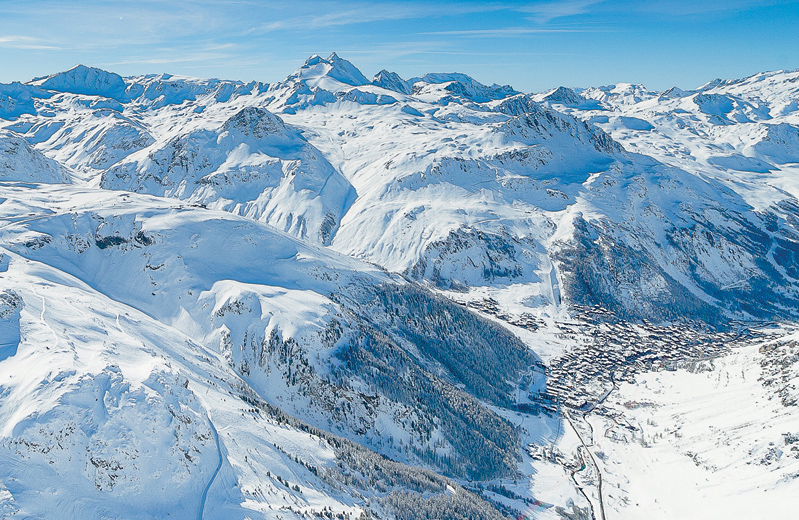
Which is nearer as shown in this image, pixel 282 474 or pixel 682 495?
pixel 282 474

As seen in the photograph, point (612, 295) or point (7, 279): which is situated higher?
point (7, 279)

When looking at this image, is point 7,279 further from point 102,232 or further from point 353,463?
point 353,463

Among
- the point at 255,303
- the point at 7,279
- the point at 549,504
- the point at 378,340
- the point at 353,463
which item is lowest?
the point at 549,504

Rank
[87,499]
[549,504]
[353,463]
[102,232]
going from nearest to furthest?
[87,499] → [353,463] → [549,504] → [102,232]

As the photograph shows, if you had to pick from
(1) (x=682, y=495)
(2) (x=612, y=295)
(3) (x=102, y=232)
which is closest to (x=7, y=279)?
(3) (x=102, y=232)

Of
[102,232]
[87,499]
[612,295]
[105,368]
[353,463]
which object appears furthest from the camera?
[612,295]

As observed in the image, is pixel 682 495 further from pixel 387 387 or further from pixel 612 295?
pixel 612 295

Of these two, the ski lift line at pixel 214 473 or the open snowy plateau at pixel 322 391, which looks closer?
the ski lift line at pixel 214 473

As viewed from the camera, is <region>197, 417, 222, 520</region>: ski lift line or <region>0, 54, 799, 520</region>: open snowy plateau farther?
<region>0, 54, 799, 520</region>: open snowy plateau

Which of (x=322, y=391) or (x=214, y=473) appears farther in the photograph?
(x=322, y=391)

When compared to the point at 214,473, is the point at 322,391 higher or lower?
lower
